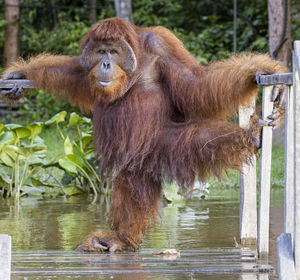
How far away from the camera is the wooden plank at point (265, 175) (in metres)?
3.28

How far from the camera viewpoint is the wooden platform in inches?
117

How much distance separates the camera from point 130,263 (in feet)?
10.6

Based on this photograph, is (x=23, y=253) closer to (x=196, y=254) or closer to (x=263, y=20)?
(x=196, y=254)

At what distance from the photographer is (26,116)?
1305 centimetres

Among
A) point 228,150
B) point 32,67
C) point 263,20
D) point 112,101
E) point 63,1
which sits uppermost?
point 63,1

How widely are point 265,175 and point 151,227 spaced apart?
1506 millimetres

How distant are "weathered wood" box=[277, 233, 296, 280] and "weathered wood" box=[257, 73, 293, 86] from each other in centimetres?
70

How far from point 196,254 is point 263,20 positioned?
9.54 meters

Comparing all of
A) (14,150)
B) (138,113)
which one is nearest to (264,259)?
(138,113)

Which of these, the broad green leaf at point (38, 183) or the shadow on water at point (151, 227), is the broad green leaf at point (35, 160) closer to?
the broad green leaf at point (38, 183)

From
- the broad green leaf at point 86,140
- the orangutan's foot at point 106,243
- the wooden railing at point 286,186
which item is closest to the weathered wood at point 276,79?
the wooden railing at point 286,186

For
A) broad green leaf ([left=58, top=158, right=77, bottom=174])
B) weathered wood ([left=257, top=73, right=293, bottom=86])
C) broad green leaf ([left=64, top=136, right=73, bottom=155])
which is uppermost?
weathered wood ([left=257, top=73, right=293, bottom=86])

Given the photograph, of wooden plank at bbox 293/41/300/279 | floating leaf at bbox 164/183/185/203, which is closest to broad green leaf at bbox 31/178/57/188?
floating leaf at bbox 164/183/185/203

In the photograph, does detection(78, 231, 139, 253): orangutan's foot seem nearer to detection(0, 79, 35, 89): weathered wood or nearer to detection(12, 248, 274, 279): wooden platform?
detection(12, 248, 274, 279): wooden platform
